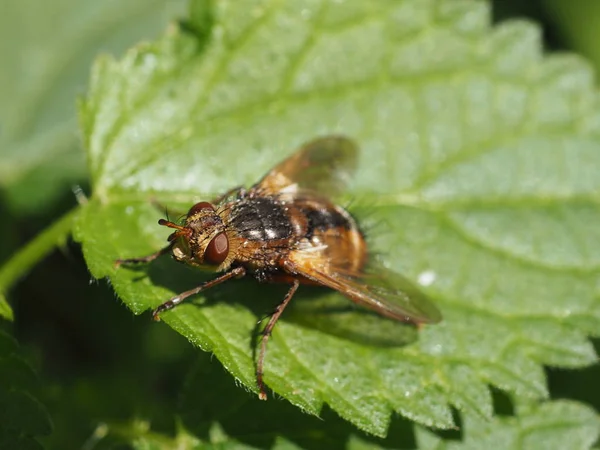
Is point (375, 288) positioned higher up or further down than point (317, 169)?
further down

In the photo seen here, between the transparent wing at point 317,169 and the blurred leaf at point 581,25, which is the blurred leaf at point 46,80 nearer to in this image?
the transparent wing at point 317,169

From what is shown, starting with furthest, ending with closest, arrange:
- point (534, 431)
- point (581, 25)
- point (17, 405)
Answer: point (581, 25) < point (534, 431) < point (17, 405)

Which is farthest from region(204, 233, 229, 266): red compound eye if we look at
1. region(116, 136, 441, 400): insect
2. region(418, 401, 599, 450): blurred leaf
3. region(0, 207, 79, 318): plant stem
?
region(418, 401, 599, 450): blurred leaf

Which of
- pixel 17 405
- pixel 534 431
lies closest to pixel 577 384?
pixel 534 431

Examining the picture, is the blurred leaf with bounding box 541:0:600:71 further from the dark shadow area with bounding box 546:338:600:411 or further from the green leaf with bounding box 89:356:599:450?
the green leaf with bounding box 89:356:599:450

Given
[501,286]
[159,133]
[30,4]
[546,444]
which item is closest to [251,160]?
[159,133]

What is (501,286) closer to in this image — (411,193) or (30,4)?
(411,193)

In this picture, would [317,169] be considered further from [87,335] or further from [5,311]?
[87,335]
